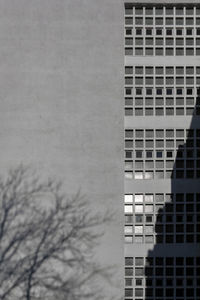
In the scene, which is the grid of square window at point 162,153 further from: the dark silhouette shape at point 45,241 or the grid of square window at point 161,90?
the dark silhouette shape at point 45,241

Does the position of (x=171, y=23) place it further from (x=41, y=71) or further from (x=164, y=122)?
(x=41, y=71)

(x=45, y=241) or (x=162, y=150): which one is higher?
(x=162, y=150)

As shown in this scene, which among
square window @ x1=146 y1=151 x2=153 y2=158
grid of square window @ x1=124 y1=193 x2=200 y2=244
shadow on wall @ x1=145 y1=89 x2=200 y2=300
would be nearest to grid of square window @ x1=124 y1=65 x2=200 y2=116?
shadow on wall @ x1=145 y1=89 x2=200 y2=300

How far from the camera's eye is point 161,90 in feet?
58.1

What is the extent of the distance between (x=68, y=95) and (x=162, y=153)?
3108 millimetres

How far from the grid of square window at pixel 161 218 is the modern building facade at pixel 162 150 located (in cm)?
3

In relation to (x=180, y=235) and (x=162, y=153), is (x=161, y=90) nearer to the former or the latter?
(x=162, y=153)

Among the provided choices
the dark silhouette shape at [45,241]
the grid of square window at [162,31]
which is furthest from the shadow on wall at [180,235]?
the grid of square window at [162,31]

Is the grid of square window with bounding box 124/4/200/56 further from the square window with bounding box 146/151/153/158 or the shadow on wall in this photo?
the square window with bounding box 146/151/153/158

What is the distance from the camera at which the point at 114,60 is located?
17438mm

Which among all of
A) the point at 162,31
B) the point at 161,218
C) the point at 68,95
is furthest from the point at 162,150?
the point at 162,31

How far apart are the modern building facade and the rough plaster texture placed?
42 centimetres

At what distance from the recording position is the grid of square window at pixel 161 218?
17.1 metres

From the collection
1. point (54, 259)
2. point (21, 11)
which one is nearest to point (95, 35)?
point (21, 11)
